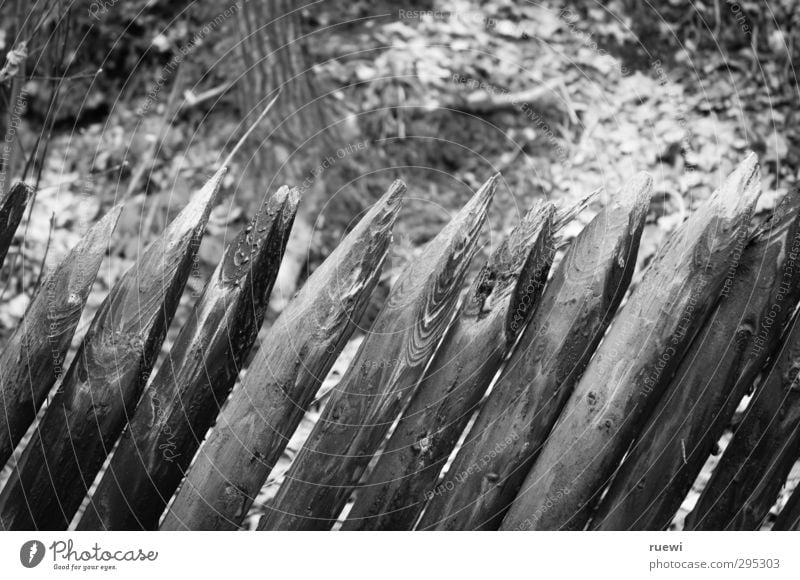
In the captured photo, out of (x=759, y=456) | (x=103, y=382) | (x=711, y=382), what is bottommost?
(x=103, y=382)

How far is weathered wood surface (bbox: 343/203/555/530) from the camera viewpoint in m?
1.54

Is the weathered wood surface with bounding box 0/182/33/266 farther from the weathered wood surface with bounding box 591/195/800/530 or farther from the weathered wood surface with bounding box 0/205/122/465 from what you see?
the weathered wood surface with bounding box 591/195/800/530

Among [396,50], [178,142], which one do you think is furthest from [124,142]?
[396,50]

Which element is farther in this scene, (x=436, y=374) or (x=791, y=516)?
(x=791, y=516)

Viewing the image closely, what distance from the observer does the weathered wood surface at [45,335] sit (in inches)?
61.7

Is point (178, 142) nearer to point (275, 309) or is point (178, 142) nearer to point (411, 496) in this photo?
point (275, 309)

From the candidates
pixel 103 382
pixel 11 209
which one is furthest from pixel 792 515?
pixel 11 209

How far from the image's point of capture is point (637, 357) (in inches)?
61.3

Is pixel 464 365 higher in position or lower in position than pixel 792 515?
higher

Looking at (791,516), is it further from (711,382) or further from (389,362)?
(389,362)

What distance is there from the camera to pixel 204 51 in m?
3.57

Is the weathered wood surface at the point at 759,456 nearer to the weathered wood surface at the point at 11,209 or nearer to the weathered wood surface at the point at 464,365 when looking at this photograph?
the weathered wood surface at the point at 464,365

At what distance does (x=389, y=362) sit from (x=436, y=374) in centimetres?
10
